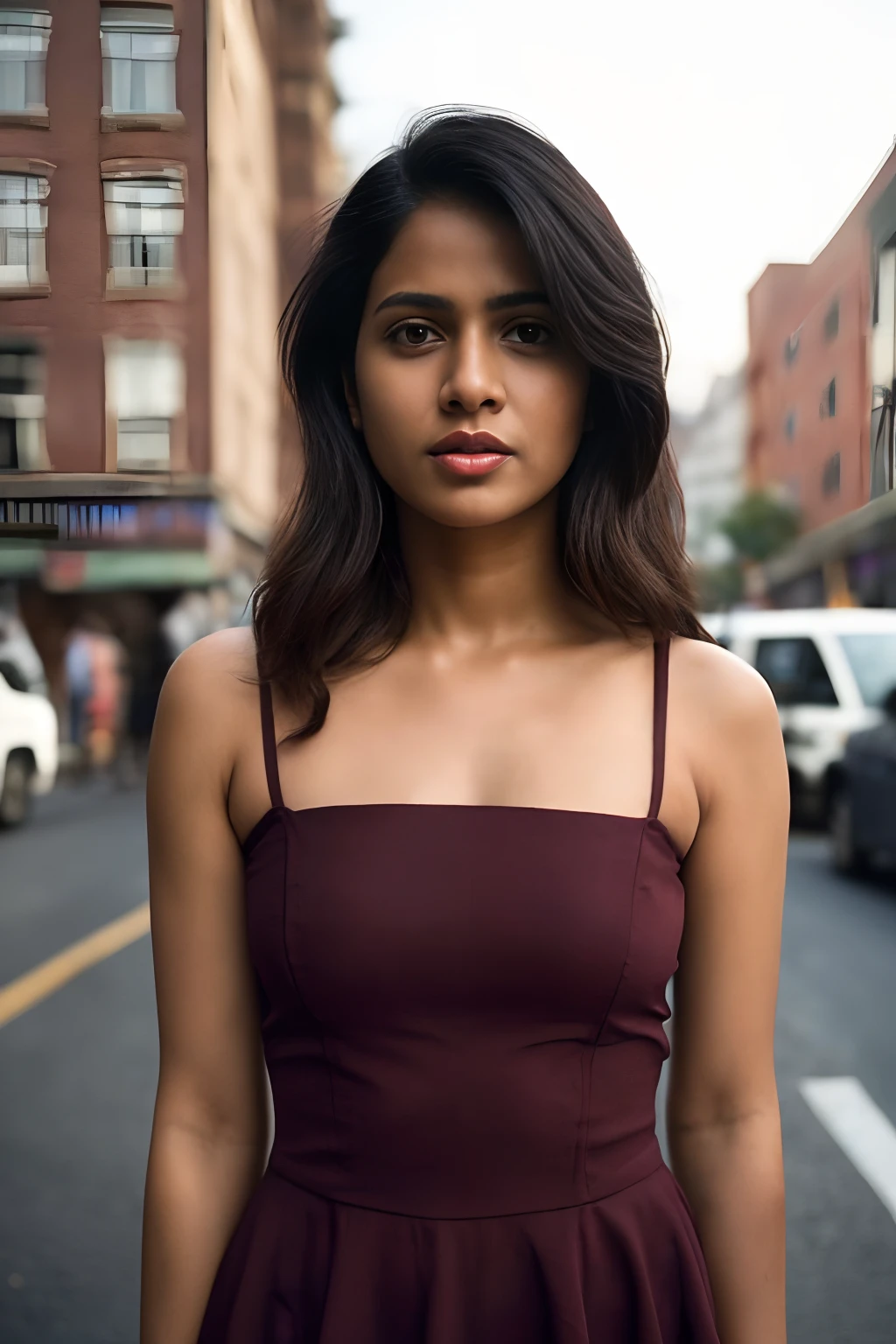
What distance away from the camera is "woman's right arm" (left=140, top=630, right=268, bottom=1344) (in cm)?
101

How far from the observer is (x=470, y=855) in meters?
0.94

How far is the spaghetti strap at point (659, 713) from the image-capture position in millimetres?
987

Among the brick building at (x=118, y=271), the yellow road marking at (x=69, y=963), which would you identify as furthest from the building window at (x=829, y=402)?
the yellow road marking at (x=69, y=963)

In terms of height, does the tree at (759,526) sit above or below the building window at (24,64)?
below

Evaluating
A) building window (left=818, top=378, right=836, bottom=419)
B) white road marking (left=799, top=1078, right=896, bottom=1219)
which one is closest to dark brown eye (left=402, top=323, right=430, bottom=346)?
building window (left=818, top=378, right=836, bottom=419)

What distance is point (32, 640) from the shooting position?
4.65ft

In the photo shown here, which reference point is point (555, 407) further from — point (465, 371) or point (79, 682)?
point (79, 682)

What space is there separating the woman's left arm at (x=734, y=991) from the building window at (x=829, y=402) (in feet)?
1.38

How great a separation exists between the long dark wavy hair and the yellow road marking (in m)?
0.87

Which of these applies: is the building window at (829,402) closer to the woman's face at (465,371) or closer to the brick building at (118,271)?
the woman's face at (465,371)

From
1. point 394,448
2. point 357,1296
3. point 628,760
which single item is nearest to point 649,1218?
point 357,1296

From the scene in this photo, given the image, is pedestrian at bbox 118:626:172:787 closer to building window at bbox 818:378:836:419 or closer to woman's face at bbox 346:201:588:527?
woman's face at bbox 346:201:588:527

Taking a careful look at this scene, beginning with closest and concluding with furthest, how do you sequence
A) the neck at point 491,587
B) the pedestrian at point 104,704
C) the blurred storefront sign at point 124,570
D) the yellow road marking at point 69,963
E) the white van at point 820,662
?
the neck at point 491,587, the blurred storefront sign at point 124,570, the pedestrian at point 104,704, the white van at point 820,662, the yellow road marking at point 69,963

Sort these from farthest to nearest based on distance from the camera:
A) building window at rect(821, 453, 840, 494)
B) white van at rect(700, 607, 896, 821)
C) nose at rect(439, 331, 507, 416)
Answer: white van at rect(700, 607, 896, 821) < building window at rect(821, 453, 840, 494) < nose at rect(439, 331, 507, 416)
